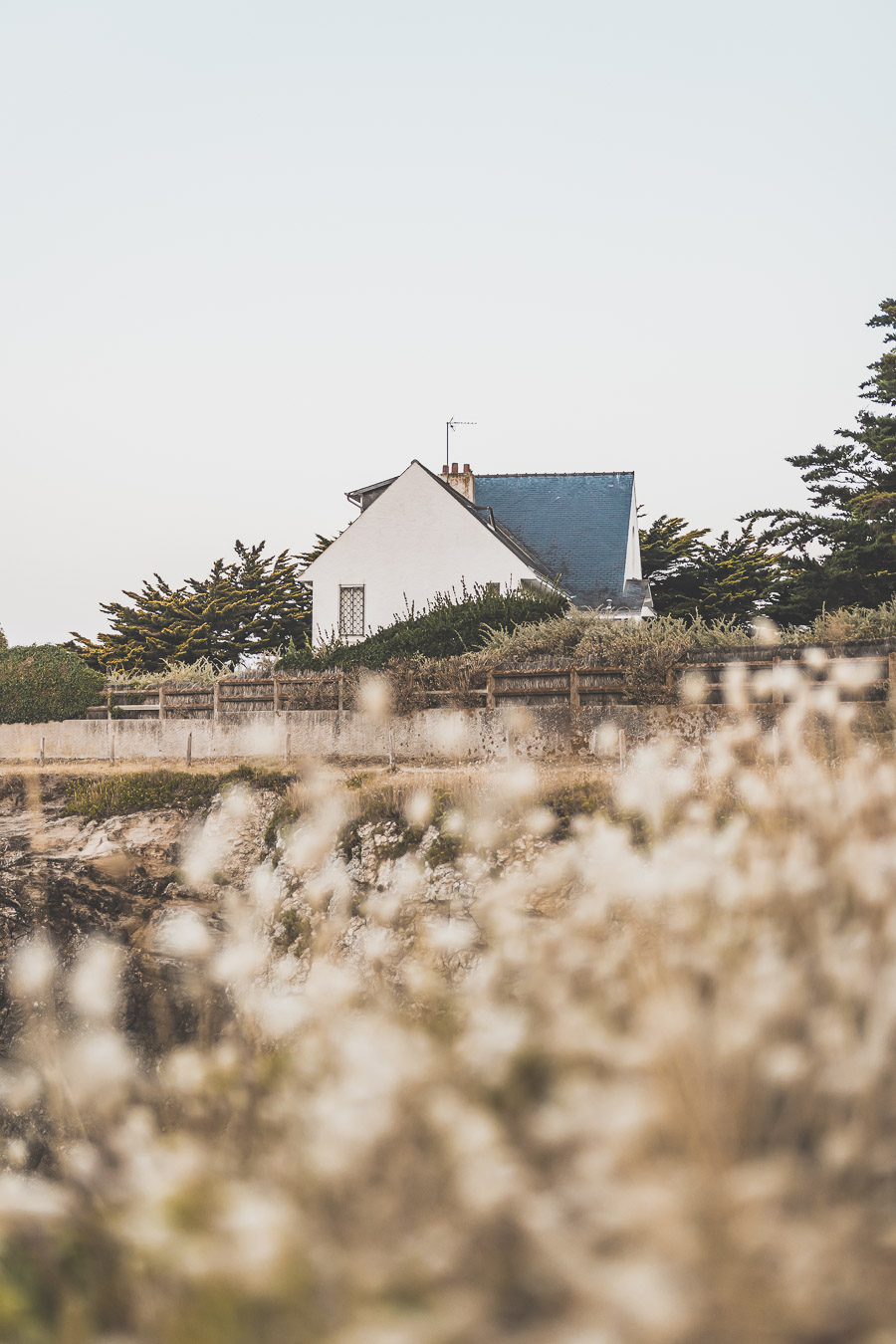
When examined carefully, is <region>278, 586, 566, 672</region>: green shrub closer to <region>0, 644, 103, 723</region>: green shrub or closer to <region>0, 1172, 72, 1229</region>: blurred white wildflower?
<region>0, 644, 103, 723</region>: green shrub

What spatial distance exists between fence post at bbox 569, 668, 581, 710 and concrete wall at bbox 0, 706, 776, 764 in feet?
0.49

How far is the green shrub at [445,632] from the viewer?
21.6m

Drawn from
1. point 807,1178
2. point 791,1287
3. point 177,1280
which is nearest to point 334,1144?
point 177,1280

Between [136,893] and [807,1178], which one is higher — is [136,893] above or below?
below

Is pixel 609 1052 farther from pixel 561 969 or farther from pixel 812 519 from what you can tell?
pixel 812 519

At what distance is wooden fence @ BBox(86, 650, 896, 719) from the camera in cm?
1648

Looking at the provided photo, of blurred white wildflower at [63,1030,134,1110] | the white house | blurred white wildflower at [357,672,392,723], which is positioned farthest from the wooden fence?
blurred white wildflower at [63,1030,134,1110]

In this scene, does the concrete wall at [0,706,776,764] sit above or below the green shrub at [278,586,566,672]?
below

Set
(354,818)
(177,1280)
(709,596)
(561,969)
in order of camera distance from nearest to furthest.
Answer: (177,1280) < (561,969) < (354,818) < (709,596)

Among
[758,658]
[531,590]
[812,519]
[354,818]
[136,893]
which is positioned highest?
[812,519]

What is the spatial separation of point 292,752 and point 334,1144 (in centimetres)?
1786

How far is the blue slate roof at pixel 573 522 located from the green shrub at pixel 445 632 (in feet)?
25.8

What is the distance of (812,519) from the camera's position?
2934 cm

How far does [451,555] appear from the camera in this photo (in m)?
30.5
